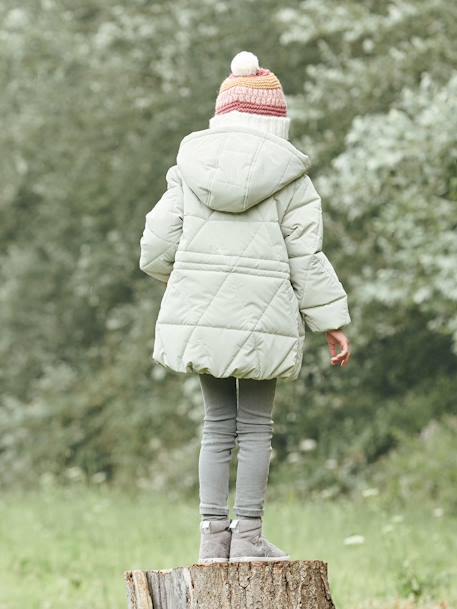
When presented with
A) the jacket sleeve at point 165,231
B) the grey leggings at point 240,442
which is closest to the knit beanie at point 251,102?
the jacket sleeve at point 165,231

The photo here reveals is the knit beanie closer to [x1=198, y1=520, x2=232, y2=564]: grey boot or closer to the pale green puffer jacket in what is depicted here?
the pale green puffer jacket

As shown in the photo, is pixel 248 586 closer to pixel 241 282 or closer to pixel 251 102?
pixel 241 282

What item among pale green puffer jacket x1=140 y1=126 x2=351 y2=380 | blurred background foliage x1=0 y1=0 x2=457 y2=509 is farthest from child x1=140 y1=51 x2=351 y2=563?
blurred background foliage x1=0 y1=0 x2=457 y2=509

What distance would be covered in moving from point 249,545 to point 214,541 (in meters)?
0.13

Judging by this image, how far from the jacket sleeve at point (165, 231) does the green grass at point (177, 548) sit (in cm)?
233

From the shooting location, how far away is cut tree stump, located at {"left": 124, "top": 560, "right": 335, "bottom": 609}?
4586 mm

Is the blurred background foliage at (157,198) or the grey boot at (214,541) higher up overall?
the blurred background foliage at (157,198)

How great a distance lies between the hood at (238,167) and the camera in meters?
4.80

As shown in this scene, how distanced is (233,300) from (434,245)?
217 inches

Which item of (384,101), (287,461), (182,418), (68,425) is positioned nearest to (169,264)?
(384,101)

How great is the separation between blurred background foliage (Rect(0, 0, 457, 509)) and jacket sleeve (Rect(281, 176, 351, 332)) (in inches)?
194

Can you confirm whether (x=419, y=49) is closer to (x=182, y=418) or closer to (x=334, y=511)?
(x=334, y=511)

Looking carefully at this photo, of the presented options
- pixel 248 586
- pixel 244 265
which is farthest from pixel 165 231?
pixel 248 586

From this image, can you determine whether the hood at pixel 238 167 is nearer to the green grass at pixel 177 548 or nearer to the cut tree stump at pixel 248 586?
the cut tree stump at pixel 248 586
